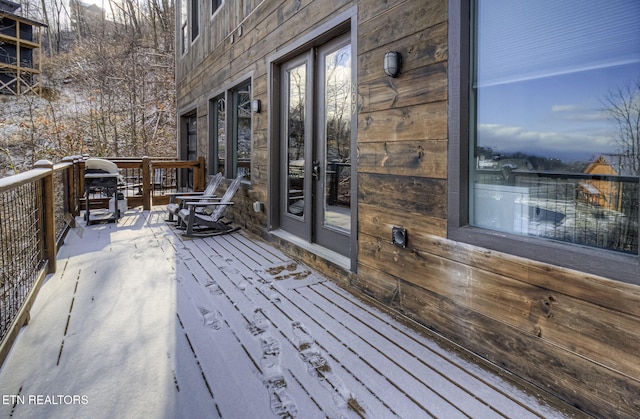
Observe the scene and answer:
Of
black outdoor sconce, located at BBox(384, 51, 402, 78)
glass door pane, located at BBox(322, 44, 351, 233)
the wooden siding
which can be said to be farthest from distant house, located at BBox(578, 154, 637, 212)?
glass door pane, located at BBox(322, 44, 351, 233)

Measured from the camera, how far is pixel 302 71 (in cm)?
366

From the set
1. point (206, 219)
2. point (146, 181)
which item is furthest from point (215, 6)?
point (206, 219)

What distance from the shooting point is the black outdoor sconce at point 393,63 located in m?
2.23

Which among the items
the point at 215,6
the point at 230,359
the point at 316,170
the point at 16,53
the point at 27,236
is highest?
the point at 16,53

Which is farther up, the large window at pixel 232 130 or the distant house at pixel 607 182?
the large window at pixel 232 130

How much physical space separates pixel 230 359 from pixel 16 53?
1828 cm

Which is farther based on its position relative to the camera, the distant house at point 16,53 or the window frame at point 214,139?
the distant house at point 16,53

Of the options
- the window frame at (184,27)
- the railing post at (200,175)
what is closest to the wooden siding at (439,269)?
the railing post at (200,175)

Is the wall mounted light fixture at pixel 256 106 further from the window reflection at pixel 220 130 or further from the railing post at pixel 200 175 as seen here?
the railing post at pixel 200 175

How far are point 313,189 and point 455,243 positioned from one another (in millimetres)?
1769

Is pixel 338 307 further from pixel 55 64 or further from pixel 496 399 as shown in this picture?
pixel 55 64

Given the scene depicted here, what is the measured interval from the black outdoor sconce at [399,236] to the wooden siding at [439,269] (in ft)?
0.14

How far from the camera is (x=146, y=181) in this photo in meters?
6.44

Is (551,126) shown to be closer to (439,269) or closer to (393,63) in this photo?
(439,269)
